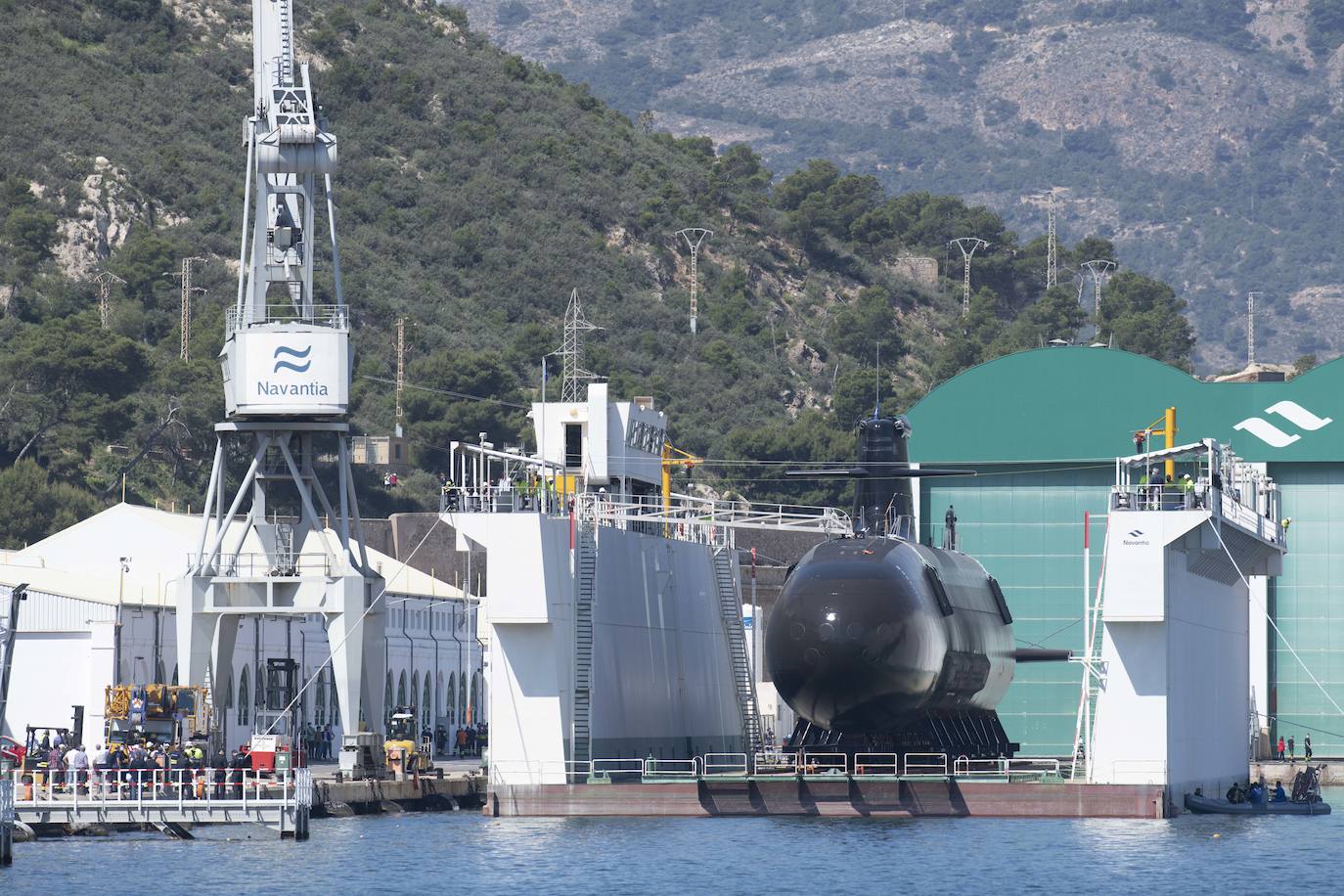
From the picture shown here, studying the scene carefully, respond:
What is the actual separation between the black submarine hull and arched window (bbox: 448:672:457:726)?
41.0 meters

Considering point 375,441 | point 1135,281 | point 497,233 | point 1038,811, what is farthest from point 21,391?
point 1135,281

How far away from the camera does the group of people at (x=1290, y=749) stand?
3248 inches

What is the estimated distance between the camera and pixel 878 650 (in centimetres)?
5959

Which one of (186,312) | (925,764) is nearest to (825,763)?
Result: (925,764)

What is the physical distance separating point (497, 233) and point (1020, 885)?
133m

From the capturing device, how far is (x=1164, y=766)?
58.3 meters

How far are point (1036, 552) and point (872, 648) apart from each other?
26.1 metres

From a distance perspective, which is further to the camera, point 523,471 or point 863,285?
point 863,285

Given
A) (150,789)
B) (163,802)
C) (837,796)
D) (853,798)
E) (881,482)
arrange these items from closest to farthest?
1. (163,802)
2. (150,789)
3. (853,798)
4. (837,796)
5. (881,482)

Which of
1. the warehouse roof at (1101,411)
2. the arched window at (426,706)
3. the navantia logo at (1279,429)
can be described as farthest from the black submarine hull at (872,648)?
the arched window at (426,706)

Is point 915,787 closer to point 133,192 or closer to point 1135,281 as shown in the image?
point 133,192

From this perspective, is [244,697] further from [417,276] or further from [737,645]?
[417,276]

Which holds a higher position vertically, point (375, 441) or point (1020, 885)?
point (375, 441)

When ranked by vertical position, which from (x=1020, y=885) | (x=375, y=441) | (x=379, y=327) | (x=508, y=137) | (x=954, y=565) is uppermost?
(x=508, y=137)
